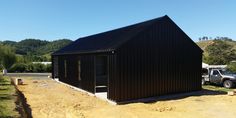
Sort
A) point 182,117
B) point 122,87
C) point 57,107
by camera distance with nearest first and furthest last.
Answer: point 182,117 → point 57,107 → point 122,87

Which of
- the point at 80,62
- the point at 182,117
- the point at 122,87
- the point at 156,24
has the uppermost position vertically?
the point at 156,24

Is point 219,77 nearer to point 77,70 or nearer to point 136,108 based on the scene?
point 77,70

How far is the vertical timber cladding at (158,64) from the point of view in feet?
46.3

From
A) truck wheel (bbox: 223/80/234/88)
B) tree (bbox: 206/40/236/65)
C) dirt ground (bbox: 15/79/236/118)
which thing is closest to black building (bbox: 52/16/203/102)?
dirt ground (bbox: 15/79/236/118)

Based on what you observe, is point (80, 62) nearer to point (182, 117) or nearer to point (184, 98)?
point (184, 98)

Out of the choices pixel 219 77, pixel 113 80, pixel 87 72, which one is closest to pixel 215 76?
pixel 219 77

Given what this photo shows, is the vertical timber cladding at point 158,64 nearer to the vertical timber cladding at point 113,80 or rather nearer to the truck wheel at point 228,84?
the vertical timber cladding at point 113,80

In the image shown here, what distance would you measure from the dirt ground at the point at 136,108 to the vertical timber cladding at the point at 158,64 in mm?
1105

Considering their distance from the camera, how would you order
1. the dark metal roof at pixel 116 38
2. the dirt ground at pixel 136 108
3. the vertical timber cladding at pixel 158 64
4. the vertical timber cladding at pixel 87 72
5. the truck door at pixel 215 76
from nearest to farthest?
the dirt ground at pixel 136 108 → the vertical timber cladding at pixel 158 64 → the dark metal roof at pixel 116 38 → the vertical timber cladding at pixel 87 72 → the truck door at pixel 215 76

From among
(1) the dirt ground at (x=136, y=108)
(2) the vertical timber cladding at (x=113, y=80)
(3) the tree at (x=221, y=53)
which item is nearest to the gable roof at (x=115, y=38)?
(2) the vertical timber cladding at (x=113, y=80)

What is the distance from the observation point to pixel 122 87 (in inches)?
548

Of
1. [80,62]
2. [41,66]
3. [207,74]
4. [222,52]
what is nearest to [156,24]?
[80,62]

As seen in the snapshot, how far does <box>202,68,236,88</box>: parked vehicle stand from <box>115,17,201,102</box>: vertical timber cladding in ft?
14.8

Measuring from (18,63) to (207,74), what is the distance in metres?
31.4
